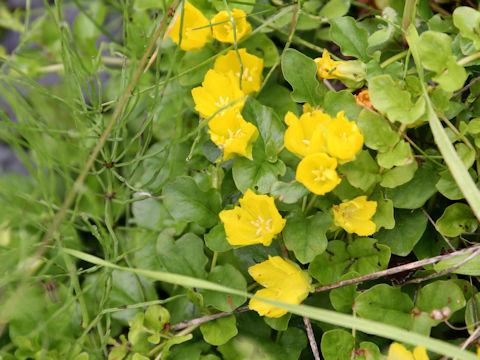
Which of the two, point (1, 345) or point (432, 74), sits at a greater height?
point (432, 74)

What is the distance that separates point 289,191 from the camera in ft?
3.04

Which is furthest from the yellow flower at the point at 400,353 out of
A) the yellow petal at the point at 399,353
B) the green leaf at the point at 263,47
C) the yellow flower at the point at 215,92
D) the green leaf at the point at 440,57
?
the green leaf at the point at 263,47

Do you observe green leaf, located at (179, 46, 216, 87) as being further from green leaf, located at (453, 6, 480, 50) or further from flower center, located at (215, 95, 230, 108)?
green leaf, located at (453, 6, 480, 50)

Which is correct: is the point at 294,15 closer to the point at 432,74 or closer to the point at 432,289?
the point at 432,74

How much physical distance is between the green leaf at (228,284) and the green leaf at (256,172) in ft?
0.57

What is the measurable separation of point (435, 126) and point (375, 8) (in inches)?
19.1

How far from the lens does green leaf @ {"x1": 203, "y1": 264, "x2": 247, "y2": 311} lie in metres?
0.99

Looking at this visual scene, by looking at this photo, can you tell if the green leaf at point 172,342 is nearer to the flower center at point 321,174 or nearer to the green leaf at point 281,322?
the green leaf at point 281,322

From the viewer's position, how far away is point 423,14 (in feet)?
3.70

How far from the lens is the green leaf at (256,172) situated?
0.99 metres

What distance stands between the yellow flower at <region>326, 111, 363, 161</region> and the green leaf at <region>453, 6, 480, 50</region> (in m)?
0.29

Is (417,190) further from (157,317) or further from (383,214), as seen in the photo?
(157,317)

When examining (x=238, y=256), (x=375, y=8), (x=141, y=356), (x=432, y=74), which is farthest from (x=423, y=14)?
(x=141, y=356)

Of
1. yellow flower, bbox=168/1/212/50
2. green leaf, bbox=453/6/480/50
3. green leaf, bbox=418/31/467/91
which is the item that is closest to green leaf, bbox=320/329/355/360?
green leaf, bbox=418/31/467/91
